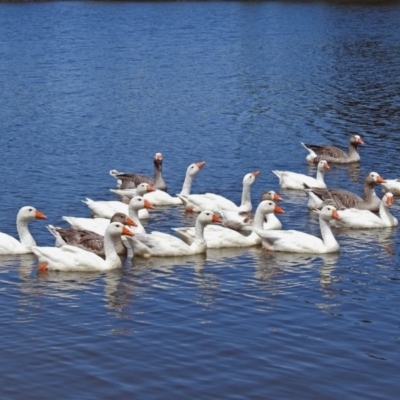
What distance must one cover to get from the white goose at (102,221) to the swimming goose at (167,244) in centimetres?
80

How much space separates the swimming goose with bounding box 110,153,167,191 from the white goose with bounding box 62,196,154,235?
4.18 metres

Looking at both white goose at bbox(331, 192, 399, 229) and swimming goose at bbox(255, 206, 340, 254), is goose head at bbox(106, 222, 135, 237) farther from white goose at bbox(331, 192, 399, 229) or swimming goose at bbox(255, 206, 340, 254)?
white goose at bbox(331, 192, 399, 229)

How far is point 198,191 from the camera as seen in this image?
29.1 m

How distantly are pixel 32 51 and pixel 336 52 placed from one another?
16.4m

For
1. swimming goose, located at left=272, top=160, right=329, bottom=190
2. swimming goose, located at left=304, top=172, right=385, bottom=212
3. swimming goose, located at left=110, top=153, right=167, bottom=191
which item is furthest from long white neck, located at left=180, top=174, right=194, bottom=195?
swimming goose, located at left=304, top=172, right=385, bottom=212

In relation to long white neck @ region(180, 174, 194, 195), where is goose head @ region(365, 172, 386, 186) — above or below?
above

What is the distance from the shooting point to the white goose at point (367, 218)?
82.2 feet

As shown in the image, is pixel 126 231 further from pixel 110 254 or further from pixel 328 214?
pixel 328 214

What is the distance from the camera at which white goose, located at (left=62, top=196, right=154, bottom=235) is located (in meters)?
23.2

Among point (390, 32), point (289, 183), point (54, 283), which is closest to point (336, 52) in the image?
point (390, 32)

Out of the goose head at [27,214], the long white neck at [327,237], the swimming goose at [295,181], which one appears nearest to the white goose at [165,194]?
the swimming goose at [295,181]

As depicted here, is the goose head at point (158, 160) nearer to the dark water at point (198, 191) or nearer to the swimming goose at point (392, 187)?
the dark water at point (198, 191)

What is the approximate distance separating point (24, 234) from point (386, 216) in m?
8.12

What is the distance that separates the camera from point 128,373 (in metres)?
15.8
